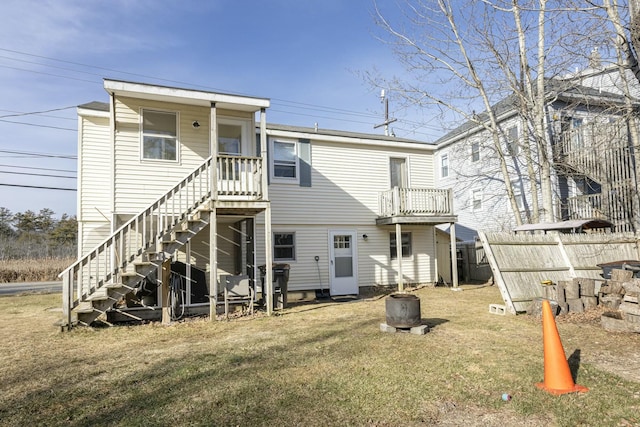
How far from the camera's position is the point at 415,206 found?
1353 cm

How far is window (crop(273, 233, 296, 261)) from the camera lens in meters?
12.8

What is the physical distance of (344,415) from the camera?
361 cm

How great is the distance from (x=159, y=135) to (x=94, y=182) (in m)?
2.13

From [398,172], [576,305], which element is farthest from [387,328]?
[398,172]

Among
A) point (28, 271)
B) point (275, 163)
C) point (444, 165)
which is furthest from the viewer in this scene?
point (28, 271)

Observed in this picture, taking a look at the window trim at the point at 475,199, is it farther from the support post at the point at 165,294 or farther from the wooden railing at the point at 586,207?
the support post at the point at 165,294

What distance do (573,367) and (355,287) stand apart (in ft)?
28.9

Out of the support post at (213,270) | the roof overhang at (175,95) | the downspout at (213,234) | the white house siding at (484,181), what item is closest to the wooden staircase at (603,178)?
the white house siding at (484,181)

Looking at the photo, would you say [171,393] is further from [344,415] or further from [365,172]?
[365,172]

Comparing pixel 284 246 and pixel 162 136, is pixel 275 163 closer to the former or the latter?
pixel 284 246

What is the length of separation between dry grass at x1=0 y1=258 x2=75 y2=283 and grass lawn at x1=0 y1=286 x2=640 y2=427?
18520 mm

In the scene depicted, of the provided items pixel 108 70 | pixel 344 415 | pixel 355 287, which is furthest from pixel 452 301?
pixel 108 70

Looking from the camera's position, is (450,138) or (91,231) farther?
(450,138)

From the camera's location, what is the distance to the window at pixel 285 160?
12.8 meters
